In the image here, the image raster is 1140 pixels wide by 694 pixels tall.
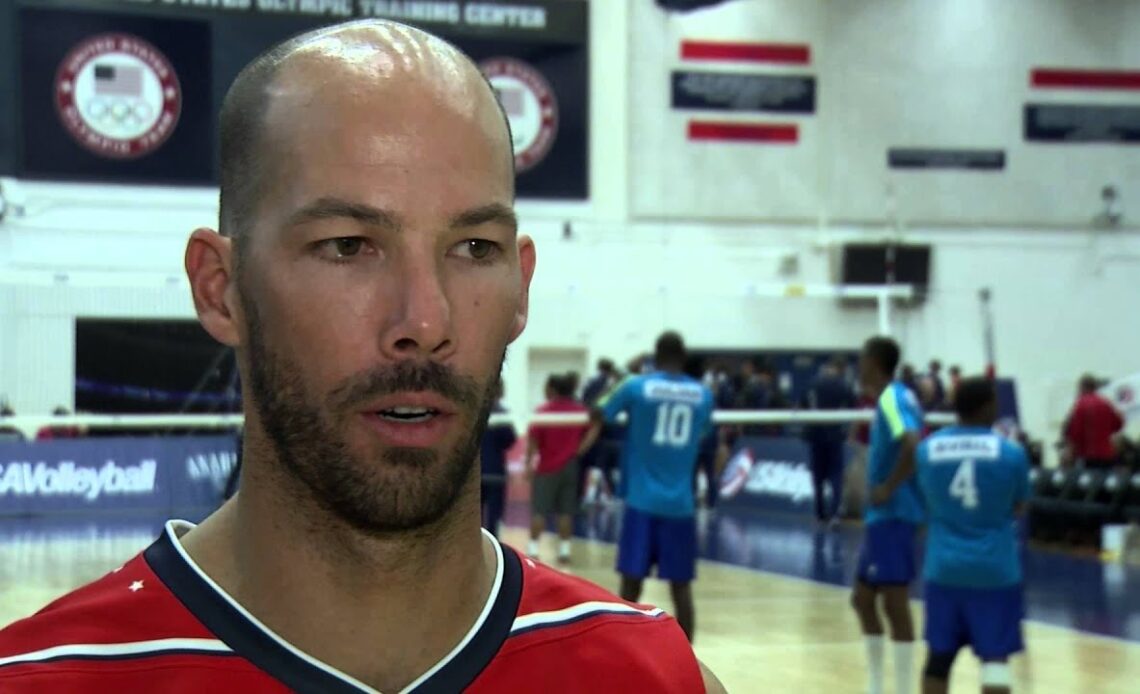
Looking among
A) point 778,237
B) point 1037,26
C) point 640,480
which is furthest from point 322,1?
point 640,480

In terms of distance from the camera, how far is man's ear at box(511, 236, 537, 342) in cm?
168

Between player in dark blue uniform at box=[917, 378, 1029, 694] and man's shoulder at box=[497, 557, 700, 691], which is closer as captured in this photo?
man's shoulder at box=[497, 557, 700, 691]

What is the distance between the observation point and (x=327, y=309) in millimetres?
1510

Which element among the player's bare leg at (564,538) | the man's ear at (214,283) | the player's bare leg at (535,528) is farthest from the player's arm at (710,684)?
the player's bare leg at (535,528)

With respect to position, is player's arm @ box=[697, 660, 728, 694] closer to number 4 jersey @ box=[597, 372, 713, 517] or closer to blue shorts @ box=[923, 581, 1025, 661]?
blue shorts @ box=[923, 581, 1025, 661]

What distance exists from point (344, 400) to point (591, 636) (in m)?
0.46

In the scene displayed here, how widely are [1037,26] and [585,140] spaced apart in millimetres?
7986

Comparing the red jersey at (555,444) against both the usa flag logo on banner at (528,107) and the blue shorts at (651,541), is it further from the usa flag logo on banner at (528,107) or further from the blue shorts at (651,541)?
the usa flag logo on banner at (528,107)

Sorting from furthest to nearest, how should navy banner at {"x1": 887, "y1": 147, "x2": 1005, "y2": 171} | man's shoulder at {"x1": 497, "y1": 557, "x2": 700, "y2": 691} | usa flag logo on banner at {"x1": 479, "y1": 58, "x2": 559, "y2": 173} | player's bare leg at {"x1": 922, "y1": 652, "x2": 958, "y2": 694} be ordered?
navy banner at {"x1": 887, "y1": 147, "x2": 1005, "y2": 171}
usa flag logo on banner at {"x1": 479, "y1": 58, "x2": 559, "y2": 173}
player's bare leg at {"x1": 922, "y1": 652, "x2": 958, "y2": 694}
man's shoulder at {"x1": 497, "y1": 557, "x2": 700, "y2": 691}

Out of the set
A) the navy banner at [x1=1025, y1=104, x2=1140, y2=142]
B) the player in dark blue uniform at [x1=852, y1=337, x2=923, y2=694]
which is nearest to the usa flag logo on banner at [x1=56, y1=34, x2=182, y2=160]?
the navy banner at [x1=1025, y1=104, x2=1140, y2=142]

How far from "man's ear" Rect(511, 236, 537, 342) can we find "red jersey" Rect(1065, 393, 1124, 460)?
657 inches

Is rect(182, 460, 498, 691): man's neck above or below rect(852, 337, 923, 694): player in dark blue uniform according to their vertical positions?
above

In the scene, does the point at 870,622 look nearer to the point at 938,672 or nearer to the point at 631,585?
the point at 938,672

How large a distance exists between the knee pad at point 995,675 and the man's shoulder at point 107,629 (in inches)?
250
